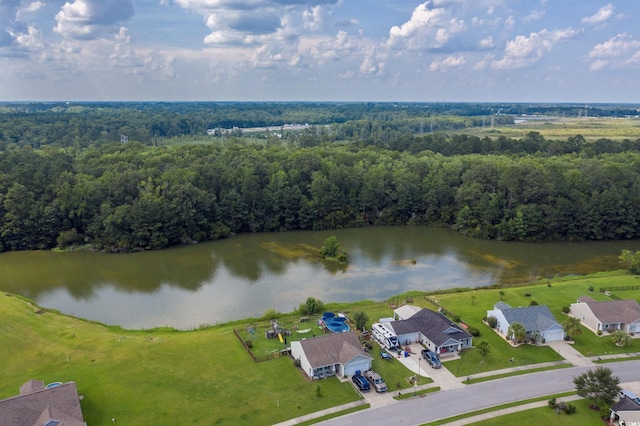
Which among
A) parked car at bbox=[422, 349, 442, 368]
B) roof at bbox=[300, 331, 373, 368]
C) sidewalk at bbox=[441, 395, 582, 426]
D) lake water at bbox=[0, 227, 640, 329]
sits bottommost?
lake water at bbox=[0, 227, 640, 329]

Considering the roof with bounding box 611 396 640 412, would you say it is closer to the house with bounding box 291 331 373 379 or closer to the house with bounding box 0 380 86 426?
the house with bounding box 291 331 373 379

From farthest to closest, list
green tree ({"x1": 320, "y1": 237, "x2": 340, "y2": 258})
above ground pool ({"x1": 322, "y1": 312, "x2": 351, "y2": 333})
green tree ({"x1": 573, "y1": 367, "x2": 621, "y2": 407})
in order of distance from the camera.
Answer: green tree ({"x1": 320, "y1": 237, "x2": 340, "y2": 258}) → above ground pool ({"x1": 322, "y1": 312, "x2": 351, "y2": 333}) → green tree ({"x1": 573, "y1": 367, "x2": 621, "y2": 407})

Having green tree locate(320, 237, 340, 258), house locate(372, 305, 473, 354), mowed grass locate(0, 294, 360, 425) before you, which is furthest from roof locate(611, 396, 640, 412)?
green tree locate(320, 237, 340, 258)

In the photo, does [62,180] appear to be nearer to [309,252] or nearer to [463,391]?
[309,252]

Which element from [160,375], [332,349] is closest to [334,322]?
[332,349]

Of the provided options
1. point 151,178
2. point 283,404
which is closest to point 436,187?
point 151,178

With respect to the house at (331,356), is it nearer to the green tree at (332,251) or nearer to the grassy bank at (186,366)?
the grassy bank at (186,366)

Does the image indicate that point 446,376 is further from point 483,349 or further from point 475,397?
point 483,349
